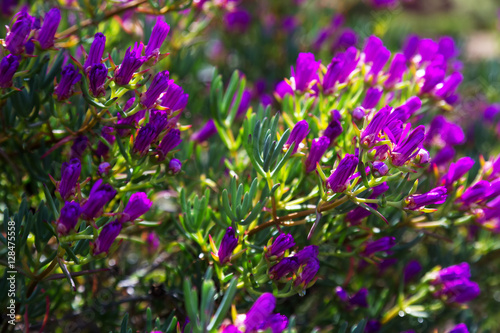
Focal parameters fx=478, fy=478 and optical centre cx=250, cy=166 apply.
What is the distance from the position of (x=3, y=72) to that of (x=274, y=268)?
31.3 inches

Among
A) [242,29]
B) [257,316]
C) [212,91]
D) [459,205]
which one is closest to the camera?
[257,316]

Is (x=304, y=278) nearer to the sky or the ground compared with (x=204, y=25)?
nearer to the ground

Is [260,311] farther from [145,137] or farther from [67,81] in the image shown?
[67,81]

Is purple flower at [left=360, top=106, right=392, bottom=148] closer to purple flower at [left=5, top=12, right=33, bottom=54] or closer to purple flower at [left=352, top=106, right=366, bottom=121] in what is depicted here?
purple flower at [left=352, top=106, right=366, bottom=121]

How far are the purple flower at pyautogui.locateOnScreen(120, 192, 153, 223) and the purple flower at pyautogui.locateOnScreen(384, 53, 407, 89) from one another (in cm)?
90

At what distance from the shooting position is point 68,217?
102 centimetres

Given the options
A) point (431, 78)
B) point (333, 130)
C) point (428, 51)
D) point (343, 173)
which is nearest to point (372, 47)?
point (431, 78)

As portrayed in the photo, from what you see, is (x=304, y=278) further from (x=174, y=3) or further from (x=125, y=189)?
(x=174, y=3)

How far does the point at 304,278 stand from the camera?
44.0 inches

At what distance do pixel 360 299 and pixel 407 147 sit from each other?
27.3 inches

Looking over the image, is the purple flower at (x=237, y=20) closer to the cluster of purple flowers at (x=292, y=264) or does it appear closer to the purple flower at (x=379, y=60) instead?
the purple flower at (x=379, y=60)

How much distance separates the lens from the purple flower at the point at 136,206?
1.11 metres

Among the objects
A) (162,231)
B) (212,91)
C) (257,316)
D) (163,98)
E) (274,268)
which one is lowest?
(162,231)

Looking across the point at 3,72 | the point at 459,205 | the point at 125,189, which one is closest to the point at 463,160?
the point at 459,205
